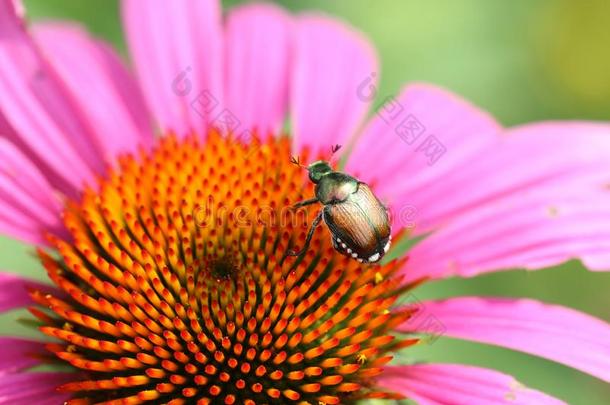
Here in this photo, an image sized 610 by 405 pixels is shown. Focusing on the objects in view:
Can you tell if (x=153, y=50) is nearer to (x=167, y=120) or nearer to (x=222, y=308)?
(x=167, y=120)

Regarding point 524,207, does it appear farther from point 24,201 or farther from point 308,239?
point 24,201

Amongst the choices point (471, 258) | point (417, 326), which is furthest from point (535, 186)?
point (417, 326)

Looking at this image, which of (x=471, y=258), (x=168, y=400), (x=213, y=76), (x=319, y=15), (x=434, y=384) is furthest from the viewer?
(x=319, y=15)

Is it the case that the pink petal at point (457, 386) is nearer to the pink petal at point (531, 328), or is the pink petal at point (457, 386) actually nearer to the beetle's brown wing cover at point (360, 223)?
the pink petal at point (531, 328)

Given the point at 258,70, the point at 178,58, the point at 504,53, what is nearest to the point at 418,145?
the point at 258,70

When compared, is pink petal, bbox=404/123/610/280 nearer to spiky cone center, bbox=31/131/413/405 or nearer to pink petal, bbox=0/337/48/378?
spiky cone center, bbox=31/131/413/405

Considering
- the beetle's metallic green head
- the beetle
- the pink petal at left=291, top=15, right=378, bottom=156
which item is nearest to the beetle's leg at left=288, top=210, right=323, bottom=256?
the beetle

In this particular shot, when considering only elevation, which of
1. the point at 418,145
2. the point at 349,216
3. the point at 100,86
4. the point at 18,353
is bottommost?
the point at 18,353
